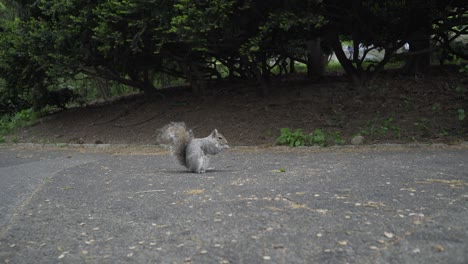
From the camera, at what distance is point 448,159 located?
7992 mm

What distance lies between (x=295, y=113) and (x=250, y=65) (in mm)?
2094

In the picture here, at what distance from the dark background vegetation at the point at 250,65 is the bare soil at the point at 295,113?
1.6 inches

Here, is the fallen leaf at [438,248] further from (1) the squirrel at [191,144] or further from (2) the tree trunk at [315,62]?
(2) the tree trunk at [315,62]

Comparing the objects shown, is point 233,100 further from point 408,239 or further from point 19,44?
point 408,239

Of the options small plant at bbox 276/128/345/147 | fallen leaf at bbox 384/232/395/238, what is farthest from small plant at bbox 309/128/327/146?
fallen leaf at bbox 384/232/395/238

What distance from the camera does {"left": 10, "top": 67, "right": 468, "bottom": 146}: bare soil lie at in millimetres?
10914

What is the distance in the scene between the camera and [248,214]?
4602 millimetres

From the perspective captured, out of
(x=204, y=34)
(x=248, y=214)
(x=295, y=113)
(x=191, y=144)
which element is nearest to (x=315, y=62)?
(x=295, y=113)

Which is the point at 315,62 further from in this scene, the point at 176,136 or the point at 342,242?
the point at 342,242

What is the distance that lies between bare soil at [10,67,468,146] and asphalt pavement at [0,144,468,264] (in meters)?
2.67

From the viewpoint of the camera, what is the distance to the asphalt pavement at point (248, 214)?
11.9ft

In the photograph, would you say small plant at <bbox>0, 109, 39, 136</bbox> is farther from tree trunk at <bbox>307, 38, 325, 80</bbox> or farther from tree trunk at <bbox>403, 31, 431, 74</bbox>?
tree trunk at <bbox>403, 31, 431, 74</bbox>

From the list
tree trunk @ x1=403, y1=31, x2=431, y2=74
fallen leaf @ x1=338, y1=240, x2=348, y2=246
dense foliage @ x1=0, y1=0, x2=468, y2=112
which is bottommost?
fallen leaf @ x1=338, y1=240, x2=348, y2=246

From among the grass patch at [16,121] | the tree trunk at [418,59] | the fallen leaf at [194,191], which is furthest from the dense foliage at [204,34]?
the fallen leaf at [194,191]
